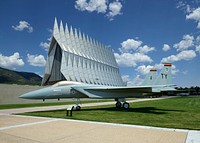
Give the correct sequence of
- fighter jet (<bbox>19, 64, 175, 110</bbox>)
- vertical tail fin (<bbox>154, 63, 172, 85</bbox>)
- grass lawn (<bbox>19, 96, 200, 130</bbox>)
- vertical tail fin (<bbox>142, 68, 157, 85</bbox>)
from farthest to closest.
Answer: vertical tail fin (<bbox>142, 68, 157, 85</bbox>), vertical tail fin (<bbox>154, 63, 172, 85</bbox>), fighter jet (<bbox>19, 64, 175, 110</bbox>), grass lawn (<bbox>19, 96, 200, 130</bbox>)

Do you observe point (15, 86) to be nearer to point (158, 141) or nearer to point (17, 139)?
point (17, 139)

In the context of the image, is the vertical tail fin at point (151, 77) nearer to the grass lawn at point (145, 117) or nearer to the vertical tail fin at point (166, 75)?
the vertical tail fin at point (166, 75)

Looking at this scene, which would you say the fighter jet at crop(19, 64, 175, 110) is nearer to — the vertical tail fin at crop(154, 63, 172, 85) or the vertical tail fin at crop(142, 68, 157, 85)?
the vertical tail fin at crop(154, 63, 172, 85)

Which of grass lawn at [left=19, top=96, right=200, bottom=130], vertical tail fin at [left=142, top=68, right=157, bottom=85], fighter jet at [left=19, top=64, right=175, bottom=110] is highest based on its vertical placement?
vertical tail fin at [left=142, top=68, right=157, bottom=85]

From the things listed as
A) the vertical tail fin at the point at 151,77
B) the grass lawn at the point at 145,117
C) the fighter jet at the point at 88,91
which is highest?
the vertical tail fin at the point at 151,77

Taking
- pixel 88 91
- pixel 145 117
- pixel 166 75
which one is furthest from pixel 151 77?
pixel 145 117

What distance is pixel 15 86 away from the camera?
104ft

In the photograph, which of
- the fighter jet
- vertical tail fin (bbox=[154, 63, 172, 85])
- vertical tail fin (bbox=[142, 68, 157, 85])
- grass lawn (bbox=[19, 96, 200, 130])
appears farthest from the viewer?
vertical tail fin (bbox=[142, 68, 157, 85])

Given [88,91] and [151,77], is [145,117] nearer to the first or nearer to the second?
[88,91]

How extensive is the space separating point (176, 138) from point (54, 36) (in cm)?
6270

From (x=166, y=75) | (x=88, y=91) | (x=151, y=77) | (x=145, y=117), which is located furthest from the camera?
(x=151, y=77)

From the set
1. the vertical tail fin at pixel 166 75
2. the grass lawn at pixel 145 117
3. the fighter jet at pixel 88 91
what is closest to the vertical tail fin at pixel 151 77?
the vertical tail fin at pixel 166 75

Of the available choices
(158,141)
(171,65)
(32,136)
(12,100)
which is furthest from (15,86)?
(158,141)

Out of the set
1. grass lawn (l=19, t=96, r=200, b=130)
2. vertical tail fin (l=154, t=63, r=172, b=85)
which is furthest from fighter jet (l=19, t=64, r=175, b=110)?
grass lawn (l=19, t=96, r=200, b=130)
